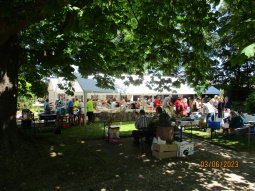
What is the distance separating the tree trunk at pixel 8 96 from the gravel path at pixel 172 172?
2.60m

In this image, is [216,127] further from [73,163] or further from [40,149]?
[40,149]

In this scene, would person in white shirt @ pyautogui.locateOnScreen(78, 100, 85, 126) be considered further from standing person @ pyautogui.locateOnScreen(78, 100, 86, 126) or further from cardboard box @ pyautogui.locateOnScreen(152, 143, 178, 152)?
cardboard box @ pyautogui.locateOnScreen(152, 143, 178, 152)

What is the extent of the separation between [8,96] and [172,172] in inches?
192

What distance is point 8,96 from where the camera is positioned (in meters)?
5.45

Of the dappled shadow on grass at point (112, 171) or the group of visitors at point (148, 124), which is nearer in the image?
the dappled shadow on grass at point (112, 171)

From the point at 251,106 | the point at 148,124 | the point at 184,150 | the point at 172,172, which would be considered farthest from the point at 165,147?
the point at 251,106

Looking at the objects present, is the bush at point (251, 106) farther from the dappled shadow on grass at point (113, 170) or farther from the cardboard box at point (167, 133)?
the cardboard box at point (167, 133)

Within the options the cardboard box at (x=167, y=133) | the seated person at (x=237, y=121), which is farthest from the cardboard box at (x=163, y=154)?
the seated person at (x=237, y=121)

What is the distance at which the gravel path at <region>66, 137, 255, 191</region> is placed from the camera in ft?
13.9

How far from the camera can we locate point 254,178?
15.3ft

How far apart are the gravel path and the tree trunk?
2604 millimetres

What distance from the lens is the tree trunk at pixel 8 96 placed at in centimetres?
531
